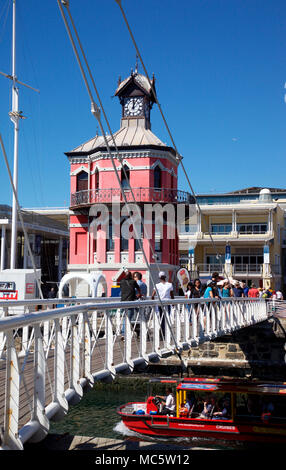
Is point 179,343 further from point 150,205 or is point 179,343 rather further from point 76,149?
point 76,149

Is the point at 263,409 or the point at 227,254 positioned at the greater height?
the point at 227,254

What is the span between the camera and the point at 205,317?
17.0 meters

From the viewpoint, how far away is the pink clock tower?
1310 inches

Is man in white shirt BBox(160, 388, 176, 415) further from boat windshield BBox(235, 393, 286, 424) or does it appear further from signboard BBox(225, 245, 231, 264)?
signboard BBox(225, 245, 231, 264)

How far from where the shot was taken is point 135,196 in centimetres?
3316

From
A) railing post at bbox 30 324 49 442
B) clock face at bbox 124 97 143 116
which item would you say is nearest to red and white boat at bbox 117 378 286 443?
railing post at bbox 30 324 49 442

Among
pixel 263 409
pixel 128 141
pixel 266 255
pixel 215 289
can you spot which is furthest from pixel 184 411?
pixel 266 255

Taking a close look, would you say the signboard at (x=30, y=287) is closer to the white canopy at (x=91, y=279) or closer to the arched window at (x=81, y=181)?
the white canopy at (x=91, y=279)

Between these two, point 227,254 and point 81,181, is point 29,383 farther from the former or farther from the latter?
point 227,254

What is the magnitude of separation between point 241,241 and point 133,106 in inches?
710

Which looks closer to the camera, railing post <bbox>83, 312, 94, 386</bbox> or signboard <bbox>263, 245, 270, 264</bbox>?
railing post <bbox>83, 312, 94, 386</bbox>

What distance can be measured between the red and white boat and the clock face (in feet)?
78.2

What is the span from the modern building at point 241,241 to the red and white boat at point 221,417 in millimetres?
30556
